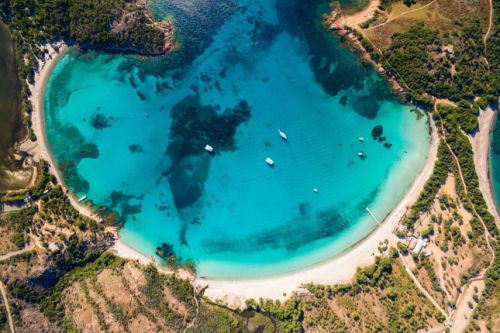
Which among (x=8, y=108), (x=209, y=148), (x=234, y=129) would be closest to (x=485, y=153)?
(x=234, y=129)

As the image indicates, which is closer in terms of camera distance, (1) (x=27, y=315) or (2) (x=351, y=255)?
(1) (x=27, y=315)

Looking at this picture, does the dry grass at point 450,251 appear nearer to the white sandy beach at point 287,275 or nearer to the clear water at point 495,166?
the white sandy beach at point 287,275

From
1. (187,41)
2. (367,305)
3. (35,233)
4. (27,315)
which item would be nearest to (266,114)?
(187,41)

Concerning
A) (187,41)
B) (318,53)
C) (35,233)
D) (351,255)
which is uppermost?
(318,53)

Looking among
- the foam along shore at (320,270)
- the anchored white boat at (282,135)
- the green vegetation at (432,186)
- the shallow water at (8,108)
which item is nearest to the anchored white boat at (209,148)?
the anchored white boat at (282,135)

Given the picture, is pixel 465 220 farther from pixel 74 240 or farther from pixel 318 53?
pixel 74 240
